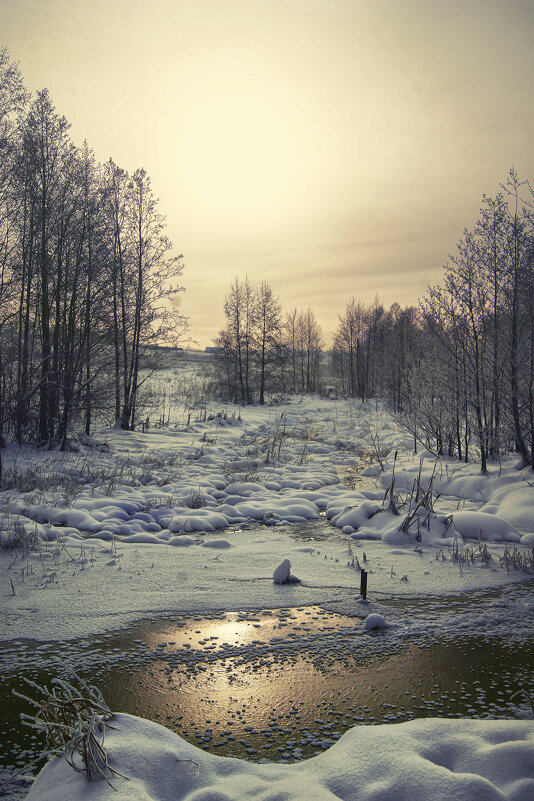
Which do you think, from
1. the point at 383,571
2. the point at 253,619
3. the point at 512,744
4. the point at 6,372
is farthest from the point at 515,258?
the point at 6,372

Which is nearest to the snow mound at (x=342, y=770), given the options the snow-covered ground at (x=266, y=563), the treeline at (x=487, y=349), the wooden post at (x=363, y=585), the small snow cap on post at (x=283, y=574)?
the snow-covered ground at (x=266, y=563)

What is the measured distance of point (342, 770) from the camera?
2309 millimetres

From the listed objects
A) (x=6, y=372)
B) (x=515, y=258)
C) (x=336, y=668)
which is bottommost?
(x=336, y=668)

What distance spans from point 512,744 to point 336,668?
146 cm

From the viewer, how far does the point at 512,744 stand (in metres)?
2.30

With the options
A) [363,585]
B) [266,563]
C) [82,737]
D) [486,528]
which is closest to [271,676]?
[363,585]

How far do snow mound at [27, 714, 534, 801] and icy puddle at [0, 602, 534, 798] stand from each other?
0.29 metres

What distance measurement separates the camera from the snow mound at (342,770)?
6.64 ft

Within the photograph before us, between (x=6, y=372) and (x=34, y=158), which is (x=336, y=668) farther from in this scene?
(x=34, y=158)

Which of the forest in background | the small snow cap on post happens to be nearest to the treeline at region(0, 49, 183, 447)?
the forest in background

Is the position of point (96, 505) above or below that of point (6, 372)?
below

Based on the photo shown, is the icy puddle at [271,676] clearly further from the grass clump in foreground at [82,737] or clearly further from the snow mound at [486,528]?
the snow mound at [486,528]

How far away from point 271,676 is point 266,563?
2247 millimetres

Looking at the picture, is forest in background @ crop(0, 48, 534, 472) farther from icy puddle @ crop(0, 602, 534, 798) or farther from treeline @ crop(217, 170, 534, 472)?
icy puddle @ crop(0, 602, 534, 798)
